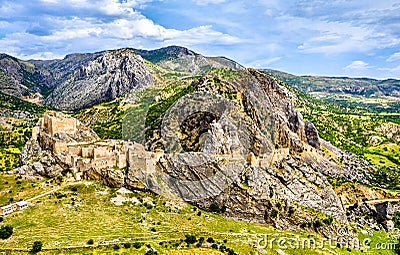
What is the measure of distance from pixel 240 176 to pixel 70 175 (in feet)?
125

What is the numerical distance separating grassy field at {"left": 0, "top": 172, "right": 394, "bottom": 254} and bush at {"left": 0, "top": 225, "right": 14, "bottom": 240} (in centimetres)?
76

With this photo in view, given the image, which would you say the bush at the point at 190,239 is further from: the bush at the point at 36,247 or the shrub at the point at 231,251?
Result: the bush at the point at 36,247

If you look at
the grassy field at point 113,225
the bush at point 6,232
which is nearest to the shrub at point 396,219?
the grassy field at point 113,225

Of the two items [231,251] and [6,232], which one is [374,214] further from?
[6,232]

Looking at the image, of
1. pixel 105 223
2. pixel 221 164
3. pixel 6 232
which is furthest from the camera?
pixel 221 164

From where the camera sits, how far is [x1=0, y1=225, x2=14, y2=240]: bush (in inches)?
2002

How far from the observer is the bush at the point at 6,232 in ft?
167

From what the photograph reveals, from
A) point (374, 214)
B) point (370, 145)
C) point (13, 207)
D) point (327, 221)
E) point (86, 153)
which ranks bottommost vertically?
point (374, 214)

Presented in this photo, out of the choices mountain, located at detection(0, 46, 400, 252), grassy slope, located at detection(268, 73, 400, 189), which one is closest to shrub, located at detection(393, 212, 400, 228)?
mountain, located at detection(0, 46, 400, 252)

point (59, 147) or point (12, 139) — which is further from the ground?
point (59, 147)

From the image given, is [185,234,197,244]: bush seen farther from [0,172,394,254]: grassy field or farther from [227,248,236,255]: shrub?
[227,248,236,255]: shrub

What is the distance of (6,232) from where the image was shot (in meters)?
51.3

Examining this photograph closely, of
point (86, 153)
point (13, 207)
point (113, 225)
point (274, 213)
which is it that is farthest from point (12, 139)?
point (274, 213)

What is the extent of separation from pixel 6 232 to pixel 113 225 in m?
16.5
